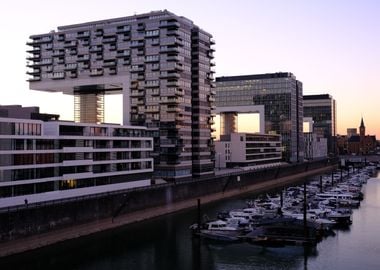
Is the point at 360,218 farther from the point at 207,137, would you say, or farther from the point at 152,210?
the point at 207,137

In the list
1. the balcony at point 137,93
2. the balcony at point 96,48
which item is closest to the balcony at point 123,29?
the balcony at point 96,48

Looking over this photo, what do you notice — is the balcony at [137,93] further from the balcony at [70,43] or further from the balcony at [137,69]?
the balcony at [70,43]

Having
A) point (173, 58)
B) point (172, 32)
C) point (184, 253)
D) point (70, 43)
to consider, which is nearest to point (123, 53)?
point (173, 58)

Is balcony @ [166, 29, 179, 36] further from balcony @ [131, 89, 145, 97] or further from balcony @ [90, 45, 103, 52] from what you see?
balcony @ [90, 45, 103, 52]

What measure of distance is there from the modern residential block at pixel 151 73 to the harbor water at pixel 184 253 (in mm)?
51209

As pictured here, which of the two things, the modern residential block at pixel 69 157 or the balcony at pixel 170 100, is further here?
the balcony at pixel 170 100

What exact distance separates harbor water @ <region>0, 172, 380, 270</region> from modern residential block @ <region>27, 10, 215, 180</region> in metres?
51.2

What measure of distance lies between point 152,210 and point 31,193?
94.4 feet

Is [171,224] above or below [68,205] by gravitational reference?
below

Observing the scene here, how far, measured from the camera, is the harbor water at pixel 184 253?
63.5m

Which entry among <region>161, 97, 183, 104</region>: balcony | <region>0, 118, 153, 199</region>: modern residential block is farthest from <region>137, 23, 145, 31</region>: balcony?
<region>0, 118, 153, 199</region>: modern residential block

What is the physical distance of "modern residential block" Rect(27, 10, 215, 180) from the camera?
437ft

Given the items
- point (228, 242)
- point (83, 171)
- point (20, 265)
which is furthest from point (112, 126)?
point (20, 265)

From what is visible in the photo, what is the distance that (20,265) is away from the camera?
6091cm
